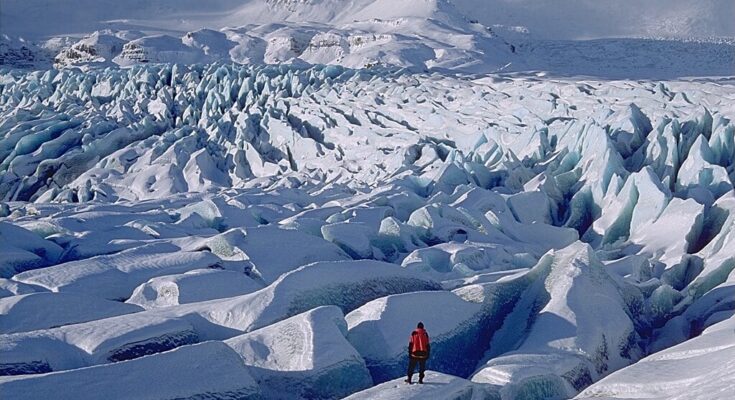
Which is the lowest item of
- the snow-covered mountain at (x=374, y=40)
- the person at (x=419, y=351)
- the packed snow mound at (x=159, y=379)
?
the snow-covered mountain at (x=374, y=40)

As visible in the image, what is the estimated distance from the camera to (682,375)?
4.21 metres

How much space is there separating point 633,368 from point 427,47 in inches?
1331

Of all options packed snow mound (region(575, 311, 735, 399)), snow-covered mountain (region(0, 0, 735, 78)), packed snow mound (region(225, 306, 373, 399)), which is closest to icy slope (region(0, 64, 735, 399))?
packed snow mound (region(225, 306, 373, 399))

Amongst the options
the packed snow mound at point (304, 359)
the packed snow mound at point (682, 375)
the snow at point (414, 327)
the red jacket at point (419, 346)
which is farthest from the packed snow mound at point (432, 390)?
the packed snow mound at point (682, 375)

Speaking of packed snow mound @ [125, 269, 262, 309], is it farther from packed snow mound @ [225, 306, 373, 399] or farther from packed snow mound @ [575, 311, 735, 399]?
packed snow mound @ [575, 311, 735, 399]

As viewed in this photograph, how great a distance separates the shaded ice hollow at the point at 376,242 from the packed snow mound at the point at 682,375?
2 cm

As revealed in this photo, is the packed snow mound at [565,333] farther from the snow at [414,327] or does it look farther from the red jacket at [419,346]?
the red jacket at [419,346]

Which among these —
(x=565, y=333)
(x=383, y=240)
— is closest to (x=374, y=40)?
(x=383, y=240)

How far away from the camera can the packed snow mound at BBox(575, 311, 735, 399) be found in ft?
12.7

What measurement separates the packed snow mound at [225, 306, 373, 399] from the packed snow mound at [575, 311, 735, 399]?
51.6 inches

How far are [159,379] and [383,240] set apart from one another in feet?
12.8

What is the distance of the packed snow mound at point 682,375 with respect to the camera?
152 inches

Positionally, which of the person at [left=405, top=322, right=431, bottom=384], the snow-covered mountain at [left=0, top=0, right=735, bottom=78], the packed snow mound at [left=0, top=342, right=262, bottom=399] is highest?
the person at [left=405, top=322, right=431, bottom=384]

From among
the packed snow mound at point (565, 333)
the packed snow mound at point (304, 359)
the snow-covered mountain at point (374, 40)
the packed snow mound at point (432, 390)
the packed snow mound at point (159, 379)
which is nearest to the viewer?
the packed snow mound at point (159, 379)
